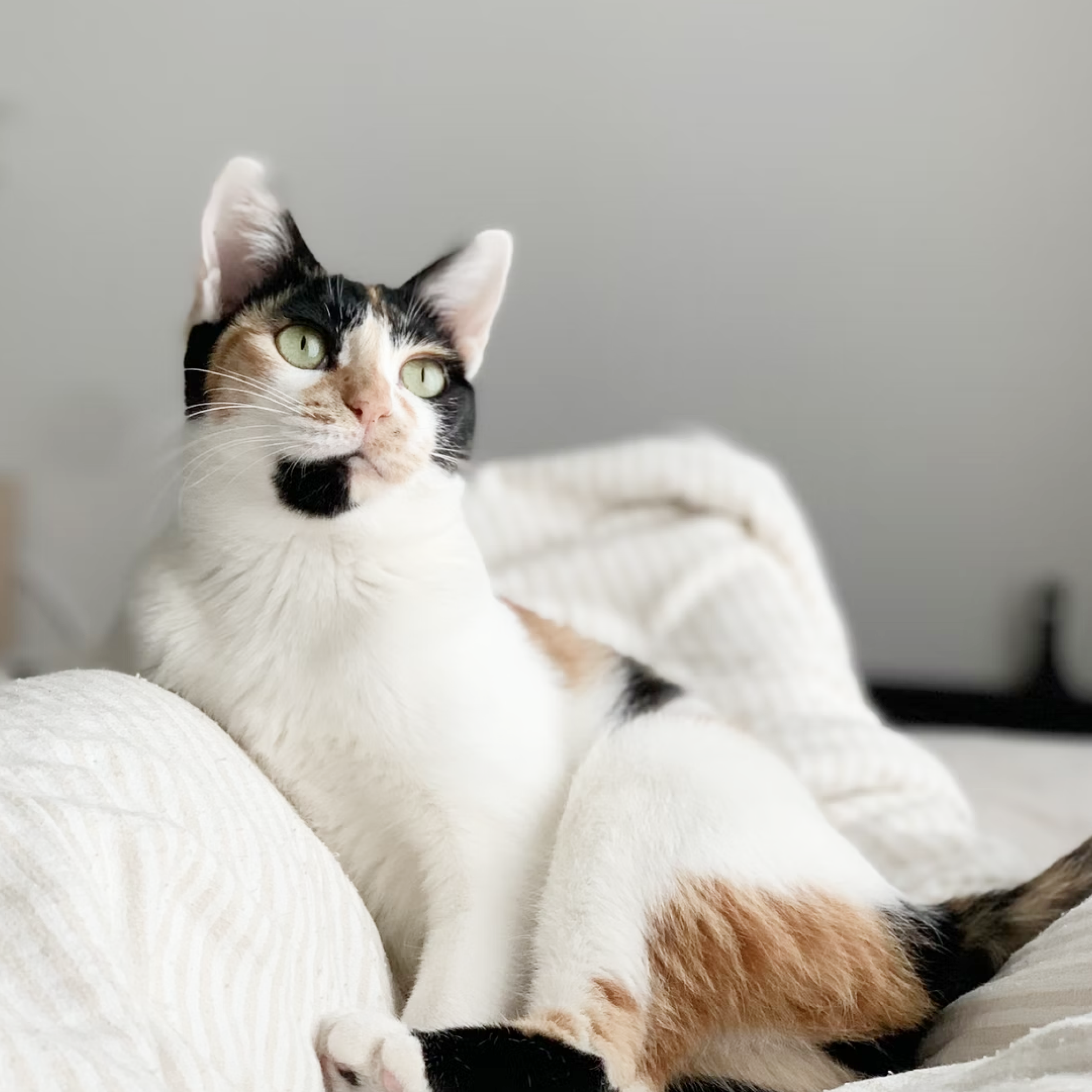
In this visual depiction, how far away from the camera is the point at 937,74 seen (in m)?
2.21

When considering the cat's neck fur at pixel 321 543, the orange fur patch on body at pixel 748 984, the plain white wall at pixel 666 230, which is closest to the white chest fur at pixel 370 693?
the cat's neck fur at pixel 321 543

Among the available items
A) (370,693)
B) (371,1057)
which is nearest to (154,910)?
(371,1057)

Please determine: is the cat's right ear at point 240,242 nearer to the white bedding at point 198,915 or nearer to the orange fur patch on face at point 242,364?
the orange fur patch on face at point 242,364

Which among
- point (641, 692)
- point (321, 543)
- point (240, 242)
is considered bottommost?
point (641, 692)

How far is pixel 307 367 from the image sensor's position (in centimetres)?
84

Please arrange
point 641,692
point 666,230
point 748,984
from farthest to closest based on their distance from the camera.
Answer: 1. point 666,230
2. point 641,692
3. point 748,984

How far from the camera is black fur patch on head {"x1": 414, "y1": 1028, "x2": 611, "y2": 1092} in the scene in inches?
25.8

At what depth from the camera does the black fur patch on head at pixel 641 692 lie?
1014mm

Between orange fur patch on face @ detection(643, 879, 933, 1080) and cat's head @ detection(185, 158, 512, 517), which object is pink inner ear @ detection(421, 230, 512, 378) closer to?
cat's head @ detection(185, 158, 512, 517)

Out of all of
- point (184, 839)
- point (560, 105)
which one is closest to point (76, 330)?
point (560, 105)

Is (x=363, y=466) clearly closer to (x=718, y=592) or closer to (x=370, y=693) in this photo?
(x=370, y=693)

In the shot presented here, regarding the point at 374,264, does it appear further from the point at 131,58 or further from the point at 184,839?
the point at 184,839

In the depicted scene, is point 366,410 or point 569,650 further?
point 569,650

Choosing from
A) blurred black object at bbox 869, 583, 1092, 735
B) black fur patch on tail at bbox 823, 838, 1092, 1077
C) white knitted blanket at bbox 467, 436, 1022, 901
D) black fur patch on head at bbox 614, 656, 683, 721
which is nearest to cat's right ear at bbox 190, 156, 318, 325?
black fur patch on head at bbox 614, 656, 683, 721
